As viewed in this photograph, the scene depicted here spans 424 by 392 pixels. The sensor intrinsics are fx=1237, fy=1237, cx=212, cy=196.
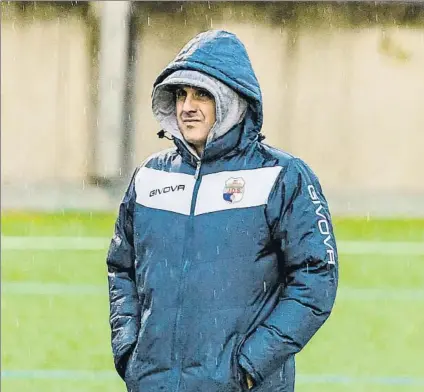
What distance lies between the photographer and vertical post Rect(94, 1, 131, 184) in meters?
17.7

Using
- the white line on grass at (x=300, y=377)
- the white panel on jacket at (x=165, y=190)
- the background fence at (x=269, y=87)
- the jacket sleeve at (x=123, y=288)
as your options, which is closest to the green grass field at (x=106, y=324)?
the white line on grass at (x=300, y=377)

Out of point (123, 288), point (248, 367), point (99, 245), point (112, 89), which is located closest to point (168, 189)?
point (123, 288)

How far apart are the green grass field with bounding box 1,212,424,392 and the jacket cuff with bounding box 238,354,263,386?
3.56 meters

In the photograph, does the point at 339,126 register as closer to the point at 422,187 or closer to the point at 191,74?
the point at 422,187

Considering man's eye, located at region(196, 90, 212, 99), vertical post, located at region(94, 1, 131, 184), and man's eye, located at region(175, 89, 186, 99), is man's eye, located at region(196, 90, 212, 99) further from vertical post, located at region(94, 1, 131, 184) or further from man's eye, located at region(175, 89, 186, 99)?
vertical post, located at region(94, 1, 131, 184)

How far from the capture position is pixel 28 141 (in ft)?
59.2

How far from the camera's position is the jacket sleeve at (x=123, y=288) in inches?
145

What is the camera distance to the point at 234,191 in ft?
11.5

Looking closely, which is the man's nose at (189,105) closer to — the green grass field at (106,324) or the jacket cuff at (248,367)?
the jacket cuff at (248,367)

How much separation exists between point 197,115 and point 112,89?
1433 centimetres

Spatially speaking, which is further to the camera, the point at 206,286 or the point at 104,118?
the point at 104,118

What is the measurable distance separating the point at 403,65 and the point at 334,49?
3.47ft

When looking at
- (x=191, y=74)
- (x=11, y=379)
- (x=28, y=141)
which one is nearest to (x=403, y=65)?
(x=28, y=141)

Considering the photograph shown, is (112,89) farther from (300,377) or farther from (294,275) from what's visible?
(294,275)
